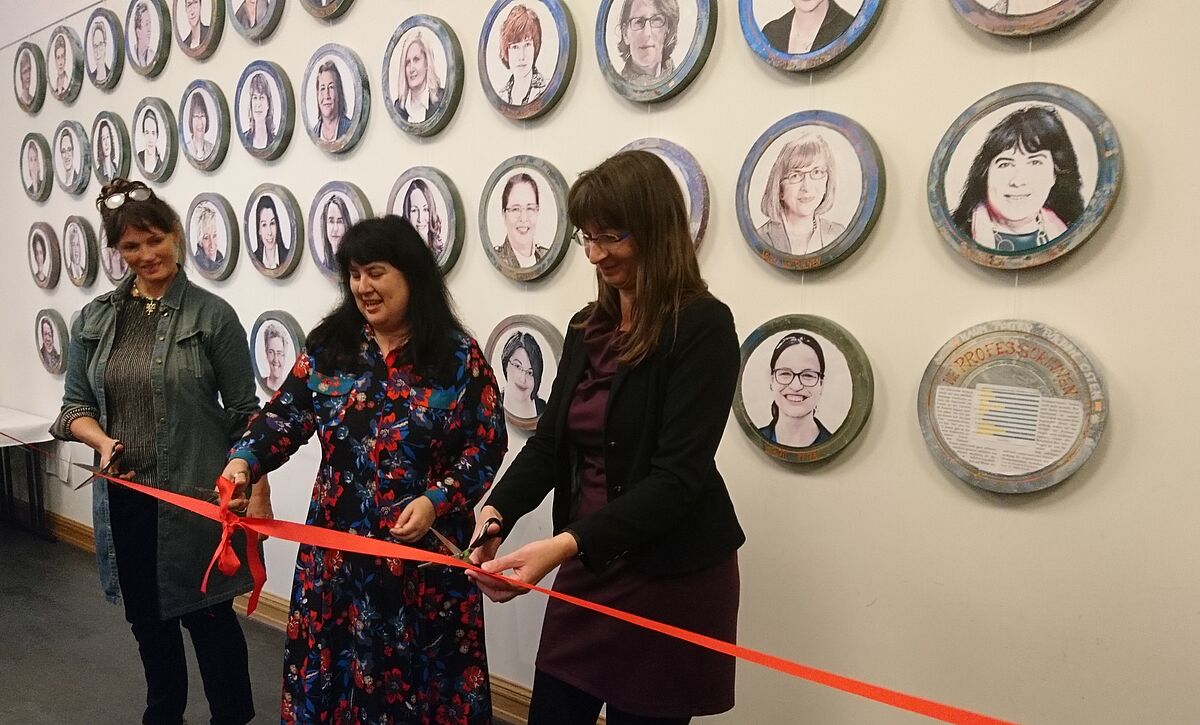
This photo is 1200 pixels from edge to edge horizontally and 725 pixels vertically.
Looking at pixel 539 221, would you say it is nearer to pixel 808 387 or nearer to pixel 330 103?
pixel 808 387

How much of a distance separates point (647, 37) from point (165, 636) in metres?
1.99

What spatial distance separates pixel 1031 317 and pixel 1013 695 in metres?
0.78

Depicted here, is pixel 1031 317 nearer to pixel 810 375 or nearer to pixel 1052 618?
pixel 810 375

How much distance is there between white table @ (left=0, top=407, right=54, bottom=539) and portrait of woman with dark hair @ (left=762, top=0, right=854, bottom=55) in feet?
13.0

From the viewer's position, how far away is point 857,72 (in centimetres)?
176

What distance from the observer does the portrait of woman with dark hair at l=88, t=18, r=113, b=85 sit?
3576mm

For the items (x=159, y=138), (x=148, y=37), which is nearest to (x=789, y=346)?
(x=159, y=138)

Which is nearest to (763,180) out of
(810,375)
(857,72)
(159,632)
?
(857,72)

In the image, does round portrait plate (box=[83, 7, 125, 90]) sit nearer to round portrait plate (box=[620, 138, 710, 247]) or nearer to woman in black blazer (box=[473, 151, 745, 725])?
round portrait plate (box=[620, 138, 710, 247])

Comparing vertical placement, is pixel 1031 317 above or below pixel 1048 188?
below

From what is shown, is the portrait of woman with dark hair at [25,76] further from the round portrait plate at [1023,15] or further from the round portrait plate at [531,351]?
the round portrait plate at [1023,15]

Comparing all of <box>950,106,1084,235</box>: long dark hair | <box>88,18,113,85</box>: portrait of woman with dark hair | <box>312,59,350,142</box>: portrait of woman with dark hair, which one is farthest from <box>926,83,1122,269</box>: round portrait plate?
<box>88,18,113,85</box>: portrait of woman with dark hair

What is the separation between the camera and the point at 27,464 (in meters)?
4.41

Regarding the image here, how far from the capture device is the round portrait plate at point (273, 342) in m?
3.04
